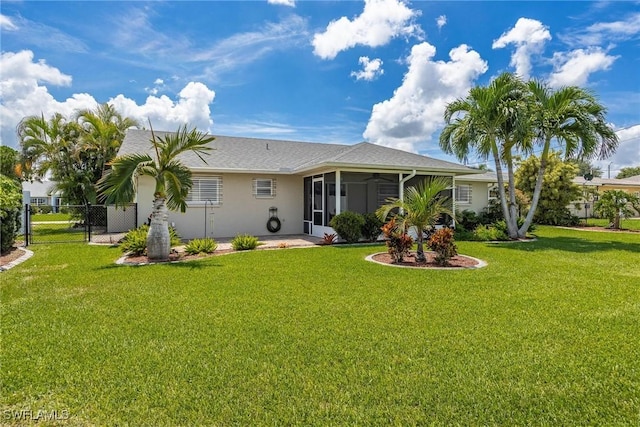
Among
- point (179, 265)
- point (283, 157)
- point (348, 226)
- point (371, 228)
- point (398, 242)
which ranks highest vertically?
point (283, 157)

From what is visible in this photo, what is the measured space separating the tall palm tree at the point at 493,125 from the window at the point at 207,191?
992 centimetres

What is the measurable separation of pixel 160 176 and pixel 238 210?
6.39 m

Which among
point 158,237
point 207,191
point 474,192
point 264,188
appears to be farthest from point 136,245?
point 474,192

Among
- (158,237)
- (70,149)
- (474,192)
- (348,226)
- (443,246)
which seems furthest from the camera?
(474,192)

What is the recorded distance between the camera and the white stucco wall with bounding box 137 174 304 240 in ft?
48.2

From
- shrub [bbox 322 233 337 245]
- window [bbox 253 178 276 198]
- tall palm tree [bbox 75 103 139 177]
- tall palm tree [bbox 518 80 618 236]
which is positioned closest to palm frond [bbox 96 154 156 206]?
shrub [bbox 322 233 337 245]

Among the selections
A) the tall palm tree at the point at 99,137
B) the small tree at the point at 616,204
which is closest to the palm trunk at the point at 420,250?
the small tree at the point at 616,204

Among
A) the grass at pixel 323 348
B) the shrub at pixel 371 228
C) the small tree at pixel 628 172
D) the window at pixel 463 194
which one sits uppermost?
the small tree at pixel 628 172

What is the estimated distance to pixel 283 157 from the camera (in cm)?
1778

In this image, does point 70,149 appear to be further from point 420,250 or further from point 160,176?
point 420,250

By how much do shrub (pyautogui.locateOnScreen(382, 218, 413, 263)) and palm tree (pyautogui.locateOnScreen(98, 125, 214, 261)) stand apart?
17.6ft

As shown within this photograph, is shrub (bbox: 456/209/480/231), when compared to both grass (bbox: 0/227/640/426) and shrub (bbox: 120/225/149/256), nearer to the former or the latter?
grass (bbox: 0/227/640/426)

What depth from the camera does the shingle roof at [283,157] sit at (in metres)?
13.8

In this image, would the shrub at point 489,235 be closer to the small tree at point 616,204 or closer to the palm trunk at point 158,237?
the small tree at point 616,204
